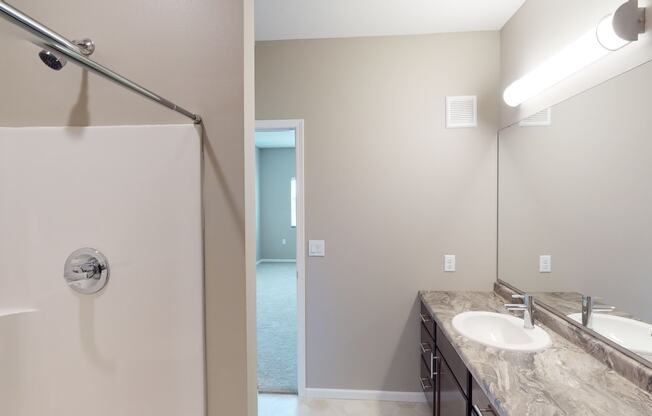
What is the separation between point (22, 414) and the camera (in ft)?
2.69

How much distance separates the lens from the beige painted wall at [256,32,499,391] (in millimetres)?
1974

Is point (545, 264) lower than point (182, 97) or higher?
lower

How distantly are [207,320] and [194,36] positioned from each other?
0.85 metres

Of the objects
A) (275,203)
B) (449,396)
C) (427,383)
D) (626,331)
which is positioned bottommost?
(427,383)

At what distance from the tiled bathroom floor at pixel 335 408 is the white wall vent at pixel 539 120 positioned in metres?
2.03

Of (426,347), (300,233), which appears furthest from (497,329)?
(300,233)

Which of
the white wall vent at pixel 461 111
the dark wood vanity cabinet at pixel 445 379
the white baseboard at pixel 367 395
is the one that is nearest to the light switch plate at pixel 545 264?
the dark wood vanity cabinet at pixel 445 379

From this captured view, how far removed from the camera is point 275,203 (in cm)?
699

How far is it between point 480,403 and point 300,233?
1401 mm

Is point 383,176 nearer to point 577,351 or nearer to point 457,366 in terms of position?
point 457,366

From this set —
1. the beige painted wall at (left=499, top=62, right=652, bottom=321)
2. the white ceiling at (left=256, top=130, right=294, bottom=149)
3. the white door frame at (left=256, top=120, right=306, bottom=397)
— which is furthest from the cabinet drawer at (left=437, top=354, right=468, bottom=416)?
the white ceiling at (left=256, top=130, right=294, bottom=149)

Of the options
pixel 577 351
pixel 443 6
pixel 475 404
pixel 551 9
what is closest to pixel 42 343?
Result: pixel 475 404

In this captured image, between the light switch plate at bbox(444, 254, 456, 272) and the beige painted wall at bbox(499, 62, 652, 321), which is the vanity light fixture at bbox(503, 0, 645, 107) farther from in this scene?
the light switch plate at bbox(444, 254, 456, 272)

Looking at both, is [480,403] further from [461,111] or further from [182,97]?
[461,111]
